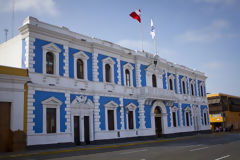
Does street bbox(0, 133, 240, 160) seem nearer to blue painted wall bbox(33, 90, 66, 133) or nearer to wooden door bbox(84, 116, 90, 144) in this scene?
blue painted wall bbox(33, 90, 66, 133)

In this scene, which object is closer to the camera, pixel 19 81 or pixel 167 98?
pixel 19 81

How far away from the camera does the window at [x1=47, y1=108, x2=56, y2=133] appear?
66.9ft

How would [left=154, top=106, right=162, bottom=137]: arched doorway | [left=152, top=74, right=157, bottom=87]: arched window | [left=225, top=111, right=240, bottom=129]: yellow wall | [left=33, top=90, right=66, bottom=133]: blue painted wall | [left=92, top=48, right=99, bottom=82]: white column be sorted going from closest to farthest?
[left=33, top=90, right=66, bottom=133]: blue painted wall
[left=92, top=48, right=99, bottom=82]: white column
[left=154, top=106, right=162, bottom=137]: arched doorway
[left=152, top=74, right=157, bottom=87]: arched window
[left=225, top=111, right=240, bottom=129]: yellow wall

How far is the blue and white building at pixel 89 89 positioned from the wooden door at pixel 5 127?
1348 millimetres

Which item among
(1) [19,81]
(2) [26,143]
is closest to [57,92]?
(1) [19,81]

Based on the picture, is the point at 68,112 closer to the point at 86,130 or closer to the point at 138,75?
the point at 86,130

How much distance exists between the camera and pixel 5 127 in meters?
18.0

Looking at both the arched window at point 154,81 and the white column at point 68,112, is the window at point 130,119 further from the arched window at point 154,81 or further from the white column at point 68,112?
the white column at point 68,112

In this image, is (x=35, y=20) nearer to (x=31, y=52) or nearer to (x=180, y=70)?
(x=31, y=52)

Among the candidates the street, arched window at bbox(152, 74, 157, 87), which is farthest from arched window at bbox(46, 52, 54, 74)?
arched window at bbox(152, 74, 157, 87)

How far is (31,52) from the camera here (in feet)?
65.4

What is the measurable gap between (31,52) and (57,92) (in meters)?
3.85

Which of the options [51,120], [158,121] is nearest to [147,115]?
[158,121]

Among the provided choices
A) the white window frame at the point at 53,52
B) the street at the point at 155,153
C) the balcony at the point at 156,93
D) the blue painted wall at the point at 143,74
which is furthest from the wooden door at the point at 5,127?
the blue painted wall at the point at 143,74
